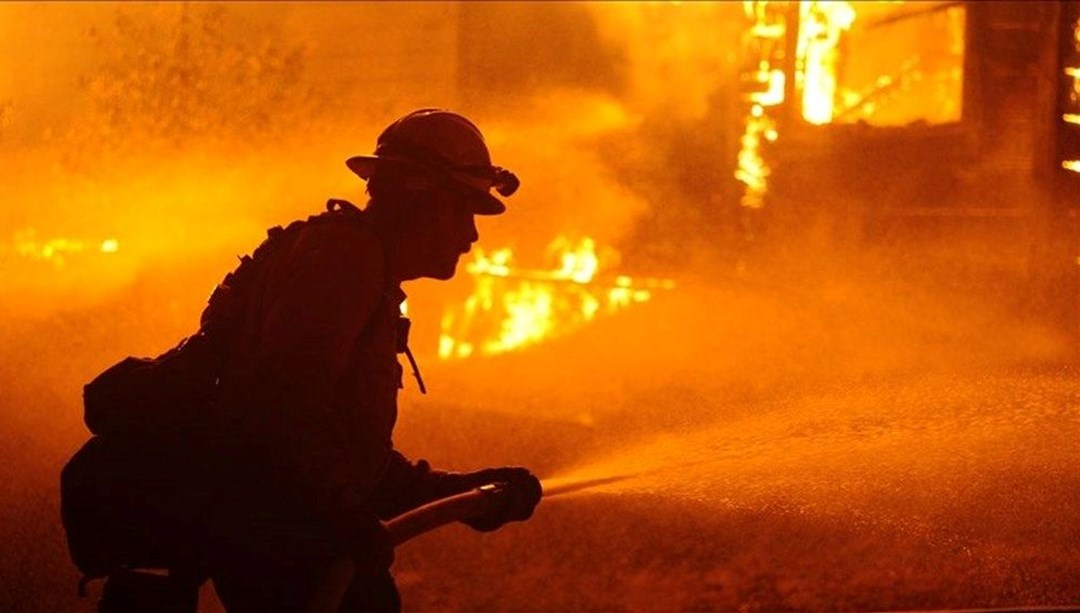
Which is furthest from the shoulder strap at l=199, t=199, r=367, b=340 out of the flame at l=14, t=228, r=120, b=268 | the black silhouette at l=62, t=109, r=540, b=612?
the flame at l=14, t=228, r=120, b=268

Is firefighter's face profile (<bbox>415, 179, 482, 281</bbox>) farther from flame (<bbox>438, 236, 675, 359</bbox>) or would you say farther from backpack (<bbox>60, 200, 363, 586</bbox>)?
flame (<bbox>438, 236, 675, 359</bbox>)

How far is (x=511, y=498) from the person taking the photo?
3566 millimetres

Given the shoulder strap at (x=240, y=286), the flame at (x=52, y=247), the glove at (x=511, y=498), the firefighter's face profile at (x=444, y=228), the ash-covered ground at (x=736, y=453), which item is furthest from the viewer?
the flame at (x=52, y=247)

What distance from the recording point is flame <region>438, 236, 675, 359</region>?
13.2 m

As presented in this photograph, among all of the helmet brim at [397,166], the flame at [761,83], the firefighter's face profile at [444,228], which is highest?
the flame at [761,83]

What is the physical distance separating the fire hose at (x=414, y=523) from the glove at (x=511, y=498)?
0.03 meters

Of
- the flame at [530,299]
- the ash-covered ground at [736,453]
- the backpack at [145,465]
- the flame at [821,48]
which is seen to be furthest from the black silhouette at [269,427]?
the flame at [821,48]

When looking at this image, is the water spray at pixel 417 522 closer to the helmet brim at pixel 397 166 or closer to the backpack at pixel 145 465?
the backpack at pixel 145 465

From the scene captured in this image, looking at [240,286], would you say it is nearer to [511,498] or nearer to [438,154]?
[438,154]

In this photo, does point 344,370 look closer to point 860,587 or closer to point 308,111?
point 860,587

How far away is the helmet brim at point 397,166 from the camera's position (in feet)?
10.9

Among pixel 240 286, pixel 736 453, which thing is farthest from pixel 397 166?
pixel 736 453

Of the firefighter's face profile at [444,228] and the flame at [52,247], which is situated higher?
the flame at [52,247]

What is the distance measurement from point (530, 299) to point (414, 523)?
10592mm
